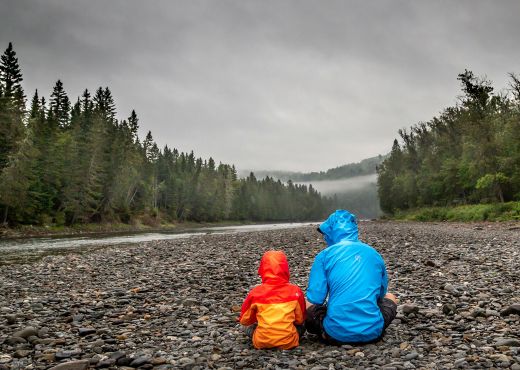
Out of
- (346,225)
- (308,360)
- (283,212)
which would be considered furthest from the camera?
(283,212)

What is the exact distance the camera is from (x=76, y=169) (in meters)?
56.8

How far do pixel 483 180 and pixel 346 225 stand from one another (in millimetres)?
44958

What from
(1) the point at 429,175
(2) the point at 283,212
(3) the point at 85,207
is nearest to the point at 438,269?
(3) the point at 85,207

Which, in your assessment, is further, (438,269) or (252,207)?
(252,207)

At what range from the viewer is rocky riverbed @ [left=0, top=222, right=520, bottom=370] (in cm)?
559

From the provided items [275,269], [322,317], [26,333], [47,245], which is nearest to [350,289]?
[322,317]

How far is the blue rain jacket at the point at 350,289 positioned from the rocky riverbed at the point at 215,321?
355 millimetres

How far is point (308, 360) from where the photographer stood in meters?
5.53

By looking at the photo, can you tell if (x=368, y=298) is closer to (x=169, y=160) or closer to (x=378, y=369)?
(x=378, y=369)

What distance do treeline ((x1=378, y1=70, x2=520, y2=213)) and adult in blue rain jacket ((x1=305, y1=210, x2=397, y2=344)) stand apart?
43.8 m

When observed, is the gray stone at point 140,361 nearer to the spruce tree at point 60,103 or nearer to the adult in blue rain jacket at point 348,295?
the adult in blue rain jacket at point 348,295

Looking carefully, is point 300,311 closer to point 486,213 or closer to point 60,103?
point 486,213

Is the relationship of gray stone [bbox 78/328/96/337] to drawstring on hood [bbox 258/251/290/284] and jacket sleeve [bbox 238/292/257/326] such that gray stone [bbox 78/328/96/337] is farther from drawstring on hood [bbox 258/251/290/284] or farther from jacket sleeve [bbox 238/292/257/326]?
drawstring on hood [bbox 258/251/290/284]

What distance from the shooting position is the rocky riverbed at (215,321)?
5.59 metres
